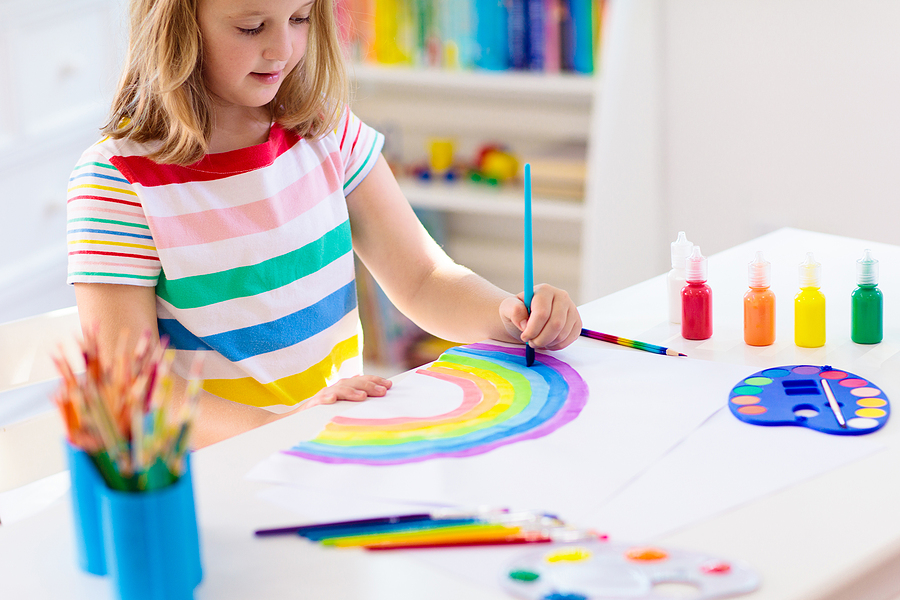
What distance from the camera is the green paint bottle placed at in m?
0.90

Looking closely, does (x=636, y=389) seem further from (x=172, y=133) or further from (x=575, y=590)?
(x=172, y=133)

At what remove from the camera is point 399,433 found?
2.48ft

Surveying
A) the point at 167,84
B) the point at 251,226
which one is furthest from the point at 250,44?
the point at 251,226

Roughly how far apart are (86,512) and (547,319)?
45 cm

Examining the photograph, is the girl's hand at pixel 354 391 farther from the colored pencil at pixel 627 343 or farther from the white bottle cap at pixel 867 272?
the white bottle cap at pixel 867 272

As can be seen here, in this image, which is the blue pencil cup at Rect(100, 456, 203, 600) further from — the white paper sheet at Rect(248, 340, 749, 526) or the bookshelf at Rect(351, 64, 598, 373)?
the bookshelf at Rect(351, 64, 598, 373)

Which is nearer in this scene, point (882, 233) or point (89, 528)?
point (89, 528)

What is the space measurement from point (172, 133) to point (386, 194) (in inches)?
11.6

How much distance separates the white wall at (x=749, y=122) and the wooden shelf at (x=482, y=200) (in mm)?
117

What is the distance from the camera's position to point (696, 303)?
94 cm

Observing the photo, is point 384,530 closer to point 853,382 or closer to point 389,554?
point 389,554

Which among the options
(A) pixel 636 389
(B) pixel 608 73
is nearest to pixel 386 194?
(A) pixel 636 389

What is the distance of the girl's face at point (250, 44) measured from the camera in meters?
0.92

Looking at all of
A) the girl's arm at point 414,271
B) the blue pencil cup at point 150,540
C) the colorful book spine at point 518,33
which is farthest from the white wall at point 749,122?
the blue pencil cup at point 150,540
